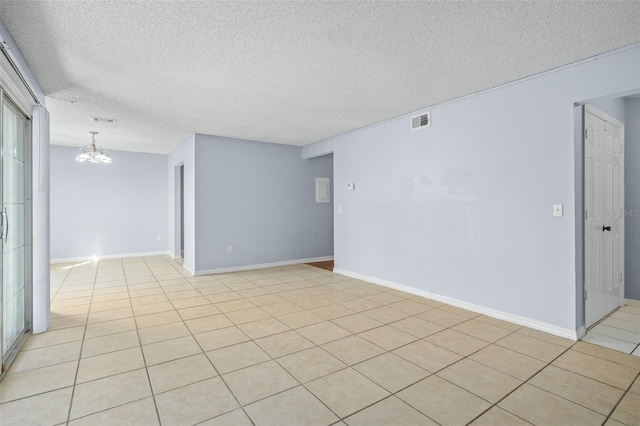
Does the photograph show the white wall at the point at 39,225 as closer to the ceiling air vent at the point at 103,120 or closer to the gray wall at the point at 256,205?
the ceiling air vent at the point at 103,120

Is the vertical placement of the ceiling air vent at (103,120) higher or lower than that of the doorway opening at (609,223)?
higher

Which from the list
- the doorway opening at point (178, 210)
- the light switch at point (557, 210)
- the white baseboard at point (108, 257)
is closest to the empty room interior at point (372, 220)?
the light switch at point (557, 210)

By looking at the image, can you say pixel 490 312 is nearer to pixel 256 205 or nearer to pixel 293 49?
pixel 293 49

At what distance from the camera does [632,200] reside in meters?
3.95

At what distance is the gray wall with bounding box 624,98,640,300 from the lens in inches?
153

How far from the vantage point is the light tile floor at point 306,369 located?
1888 mm

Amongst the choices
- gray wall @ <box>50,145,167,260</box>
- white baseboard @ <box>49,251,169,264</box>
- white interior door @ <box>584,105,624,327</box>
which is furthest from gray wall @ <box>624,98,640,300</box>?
gray wall @ <box>50,145,167,260</box>

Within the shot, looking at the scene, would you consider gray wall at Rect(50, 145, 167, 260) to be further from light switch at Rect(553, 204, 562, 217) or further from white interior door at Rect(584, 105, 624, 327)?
white interior door at Rect(584, 105, 624, 327)

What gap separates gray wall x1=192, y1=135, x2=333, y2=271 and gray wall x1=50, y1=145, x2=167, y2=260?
2.96 meters

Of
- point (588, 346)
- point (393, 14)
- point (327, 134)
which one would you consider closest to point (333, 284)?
point (327, 134)

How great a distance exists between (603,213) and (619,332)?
47.9 inches

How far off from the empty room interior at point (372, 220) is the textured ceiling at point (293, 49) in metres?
0.02

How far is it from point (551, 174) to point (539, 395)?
6.57 ft

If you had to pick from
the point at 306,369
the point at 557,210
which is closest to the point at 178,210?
the point at 306,369
